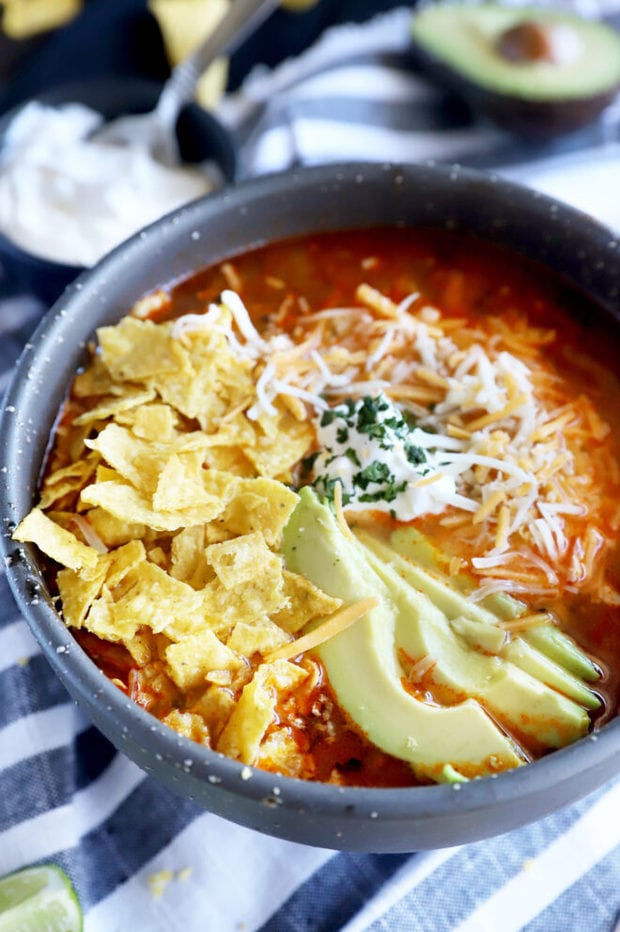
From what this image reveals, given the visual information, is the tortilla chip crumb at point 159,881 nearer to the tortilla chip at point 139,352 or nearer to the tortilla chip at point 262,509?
the tortilla chip at point 262,509

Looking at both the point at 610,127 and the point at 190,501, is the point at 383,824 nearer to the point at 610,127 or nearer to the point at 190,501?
the point at 190,501

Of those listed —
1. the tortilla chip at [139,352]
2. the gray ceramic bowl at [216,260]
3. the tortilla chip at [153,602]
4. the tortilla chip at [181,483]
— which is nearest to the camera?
the gray ceramic bowl at [216,260]

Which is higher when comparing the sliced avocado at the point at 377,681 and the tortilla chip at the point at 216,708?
the sliced avocado at the point at 377,681

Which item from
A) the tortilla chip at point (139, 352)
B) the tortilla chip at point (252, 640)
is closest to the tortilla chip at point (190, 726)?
the tortilla chip at point (252, 640)

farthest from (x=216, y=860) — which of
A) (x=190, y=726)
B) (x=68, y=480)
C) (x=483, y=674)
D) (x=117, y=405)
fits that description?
(x=117, y=405)

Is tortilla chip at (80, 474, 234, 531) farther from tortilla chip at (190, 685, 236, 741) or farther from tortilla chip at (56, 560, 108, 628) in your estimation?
tortilla chip at (190, 685, 236, 741)

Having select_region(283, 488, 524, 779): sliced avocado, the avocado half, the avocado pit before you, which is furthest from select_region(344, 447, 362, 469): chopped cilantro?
the avocado pit
